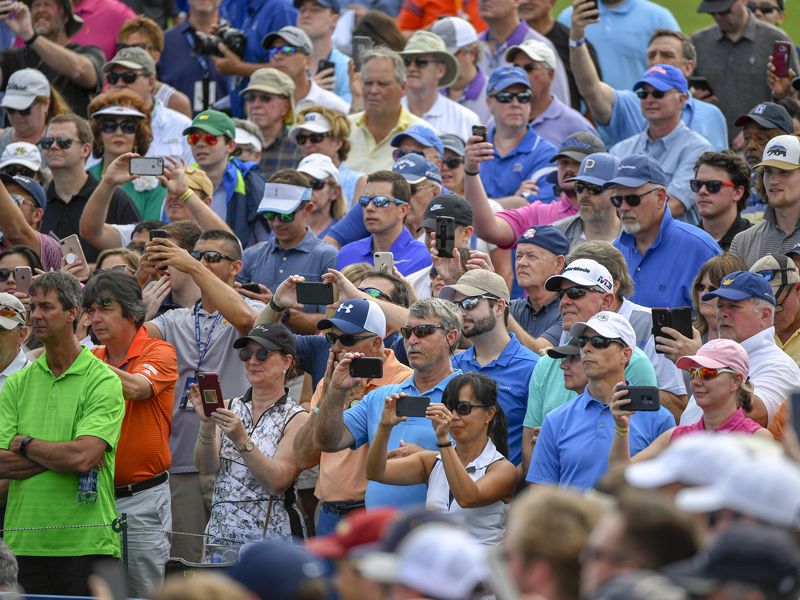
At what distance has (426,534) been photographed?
13.3 ft

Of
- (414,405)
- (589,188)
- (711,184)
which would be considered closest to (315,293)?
(414,405)

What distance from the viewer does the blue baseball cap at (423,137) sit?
11.1 metres

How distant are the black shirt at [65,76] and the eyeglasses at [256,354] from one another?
5514 millimetres

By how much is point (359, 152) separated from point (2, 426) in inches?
182

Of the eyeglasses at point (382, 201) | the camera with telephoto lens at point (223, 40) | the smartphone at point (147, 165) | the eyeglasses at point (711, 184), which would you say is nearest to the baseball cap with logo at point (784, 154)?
the eyeglasses at point (711, 184)

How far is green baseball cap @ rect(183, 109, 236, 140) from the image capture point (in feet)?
36.3

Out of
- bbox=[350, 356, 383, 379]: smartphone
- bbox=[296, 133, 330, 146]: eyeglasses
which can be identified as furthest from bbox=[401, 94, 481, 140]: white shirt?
bbox=[350, 356, 383, 379]: smartphone

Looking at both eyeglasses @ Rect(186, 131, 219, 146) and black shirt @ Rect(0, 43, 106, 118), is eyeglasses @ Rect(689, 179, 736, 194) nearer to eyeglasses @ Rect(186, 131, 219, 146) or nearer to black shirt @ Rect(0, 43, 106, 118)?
eyeglasses @ Rect(186, 131, 219, 146)

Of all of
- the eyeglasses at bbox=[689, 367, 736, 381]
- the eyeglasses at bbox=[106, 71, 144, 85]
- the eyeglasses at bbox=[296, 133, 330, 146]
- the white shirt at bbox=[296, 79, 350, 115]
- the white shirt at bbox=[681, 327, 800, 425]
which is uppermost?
the eyeglasses at bbox=[689, 367, 736, 381]

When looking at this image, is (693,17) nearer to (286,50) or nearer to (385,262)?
(286,50)

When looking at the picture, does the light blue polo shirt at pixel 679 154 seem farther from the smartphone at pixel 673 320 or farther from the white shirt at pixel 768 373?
the white shirt at pixel 768 373

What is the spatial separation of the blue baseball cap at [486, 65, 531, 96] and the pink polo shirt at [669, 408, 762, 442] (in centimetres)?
467

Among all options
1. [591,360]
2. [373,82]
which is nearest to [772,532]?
[591,360]

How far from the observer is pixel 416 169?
1030 centimetres
